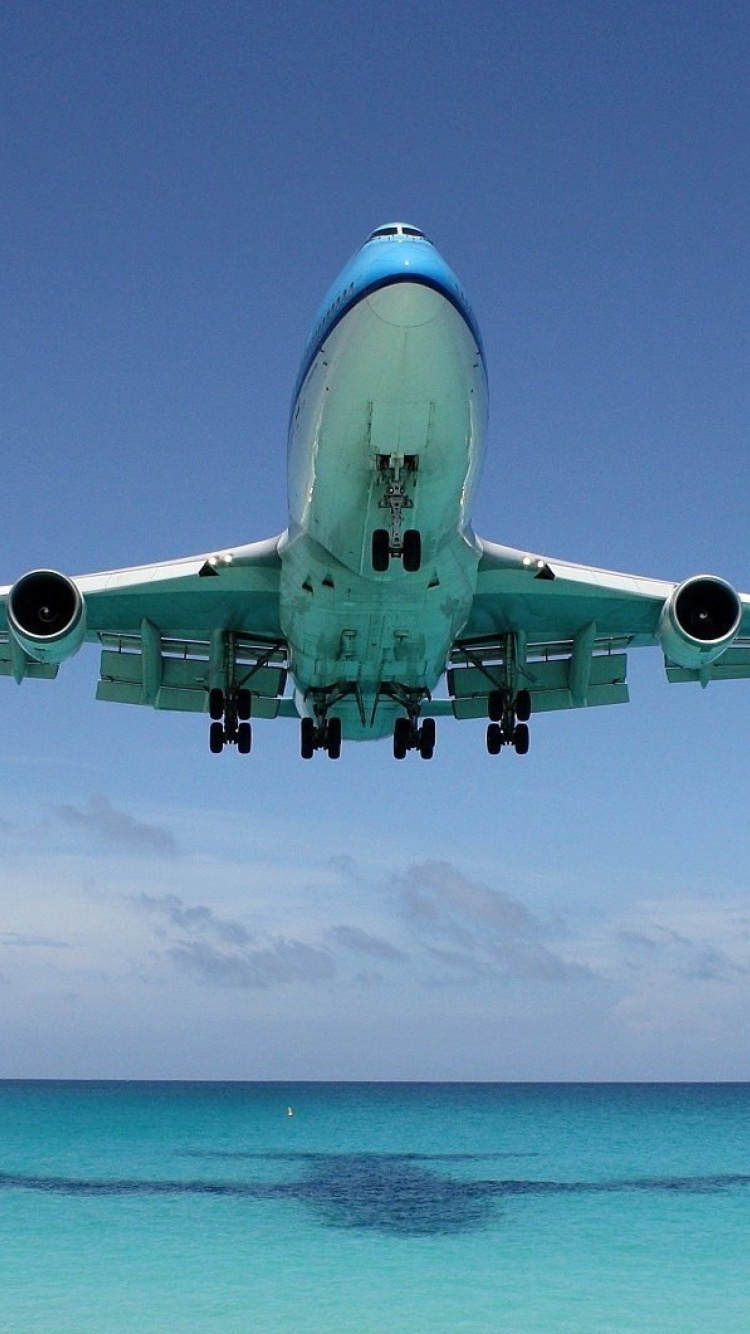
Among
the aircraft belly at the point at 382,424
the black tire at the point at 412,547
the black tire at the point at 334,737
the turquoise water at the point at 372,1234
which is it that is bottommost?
the turquoise water at the point at 372,1234

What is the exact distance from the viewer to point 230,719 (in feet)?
79.9

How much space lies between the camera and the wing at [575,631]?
68.3 feet

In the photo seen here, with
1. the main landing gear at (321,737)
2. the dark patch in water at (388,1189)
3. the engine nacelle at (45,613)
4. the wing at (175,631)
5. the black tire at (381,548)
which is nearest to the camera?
the black tire at (381,548)

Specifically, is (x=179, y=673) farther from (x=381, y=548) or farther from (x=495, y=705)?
(x=381, y=548)

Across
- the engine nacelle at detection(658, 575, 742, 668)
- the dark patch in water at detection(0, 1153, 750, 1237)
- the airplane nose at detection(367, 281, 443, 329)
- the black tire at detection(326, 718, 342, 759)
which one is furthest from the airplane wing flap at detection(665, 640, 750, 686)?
the dark patch in water at detection(0, 1153, 750, 1237)

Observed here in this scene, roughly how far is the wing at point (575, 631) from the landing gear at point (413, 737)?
1.02m

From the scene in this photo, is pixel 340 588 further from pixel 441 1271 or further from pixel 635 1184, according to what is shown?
pixel 635 1184

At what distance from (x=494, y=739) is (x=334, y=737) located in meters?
2.88

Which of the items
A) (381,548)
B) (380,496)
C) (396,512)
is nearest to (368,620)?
(381,548)

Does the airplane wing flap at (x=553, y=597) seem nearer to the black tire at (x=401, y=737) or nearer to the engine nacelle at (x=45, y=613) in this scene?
the black tire at (x=401, y=737)

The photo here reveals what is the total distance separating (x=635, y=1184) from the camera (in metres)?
78.5

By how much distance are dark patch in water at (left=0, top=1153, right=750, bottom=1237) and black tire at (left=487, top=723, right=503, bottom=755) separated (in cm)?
3851

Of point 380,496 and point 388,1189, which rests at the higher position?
point 380,496

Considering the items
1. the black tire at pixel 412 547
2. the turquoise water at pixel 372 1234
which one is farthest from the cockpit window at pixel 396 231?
the turquoise water at pixel 372 1234
